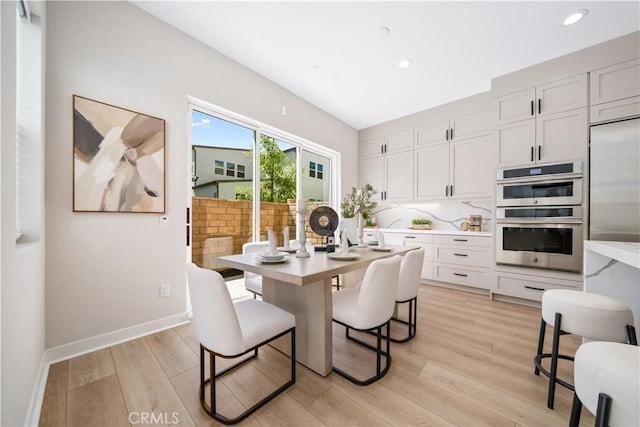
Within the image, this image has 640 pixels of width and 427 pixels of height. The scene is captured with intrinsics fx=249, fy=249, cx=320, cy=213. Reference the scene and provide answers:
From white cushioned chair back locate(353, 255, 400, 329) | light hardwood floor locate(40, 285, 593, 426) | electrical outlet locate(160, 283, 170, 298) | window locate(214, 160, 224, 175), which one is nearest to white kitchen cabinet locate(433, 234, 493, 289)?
light hardwood floor locate(40, 285, 593, 426)

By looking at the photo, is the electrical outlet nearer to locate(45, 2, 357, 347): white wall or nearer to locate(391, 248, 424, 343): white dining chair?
locate(45, 2, 357, 347): white wall

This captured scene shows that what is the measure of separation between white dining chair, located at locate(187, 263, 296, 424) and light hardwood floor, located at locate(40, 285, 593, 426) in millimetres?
76

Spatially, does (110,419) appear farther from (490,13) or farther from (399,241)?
(490,13)

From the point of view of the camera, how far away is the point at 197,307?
1.32 meters

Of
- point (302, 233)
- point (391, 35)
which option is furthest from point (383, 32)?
point (302, 233)

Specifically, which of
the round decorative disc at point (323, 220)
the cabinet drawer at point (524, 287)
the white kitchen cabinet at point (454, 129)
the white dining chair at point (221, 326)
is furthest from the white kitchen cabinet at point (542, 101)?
the white dining chair at point (221, 326)

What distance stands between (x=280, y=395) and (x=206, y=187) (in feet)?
7.41

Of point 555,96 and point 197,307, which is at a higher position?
point 555,96

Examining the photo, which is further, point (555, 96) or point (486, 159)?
point (486, 159)

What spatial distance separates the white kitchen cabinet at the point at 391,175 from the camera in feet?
15.0

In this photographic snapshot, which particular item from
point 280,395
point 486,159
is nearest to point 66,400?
point 280,395

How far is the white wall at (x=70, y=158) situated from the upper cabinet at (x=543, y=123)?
3519mm

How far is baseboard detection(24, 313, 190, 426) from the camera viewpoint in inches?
52.9

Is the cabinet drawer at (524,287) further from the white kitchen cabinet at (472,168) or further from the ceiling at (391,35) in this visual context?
the ceiling at (391,35)
